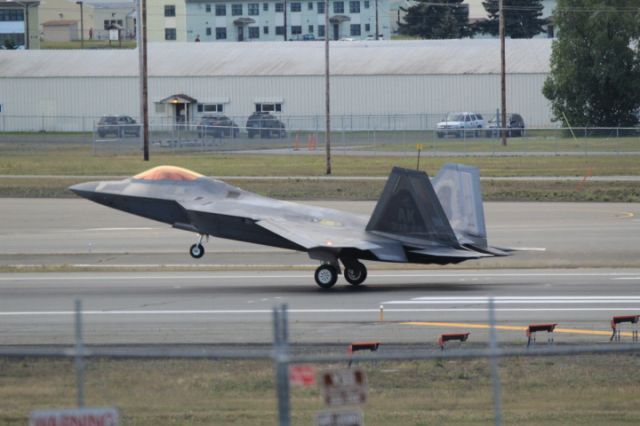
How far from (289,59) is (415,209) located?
7013cm

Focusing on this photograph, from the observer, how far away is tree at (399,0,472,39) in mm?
135375

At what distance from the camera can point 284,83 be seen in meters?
88.9

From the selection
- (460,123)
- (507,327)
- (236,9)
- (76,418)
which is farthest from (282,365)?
(236,9)

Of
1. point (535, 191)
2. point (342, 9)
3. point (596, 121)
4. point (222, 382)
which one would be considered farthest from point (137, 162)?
point (342, 9)

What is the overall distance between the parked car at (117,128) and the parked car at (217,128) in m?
4.98

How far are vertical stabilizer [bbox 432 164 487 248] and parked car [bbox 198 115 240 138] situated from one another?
48764mm

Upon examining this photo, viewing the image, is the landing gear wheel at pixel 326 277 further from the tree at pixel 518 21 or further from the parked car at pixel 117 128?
the tree at pixel 518 21

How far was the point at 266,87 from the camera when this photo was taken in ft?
293

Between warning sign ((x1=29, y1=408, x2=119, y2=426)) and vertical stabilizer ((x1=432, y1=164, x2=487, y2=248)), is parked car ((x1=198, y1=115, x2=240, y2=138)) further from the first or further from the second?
warning sign ((x1=29, y1=408, x2=119, y2=426))

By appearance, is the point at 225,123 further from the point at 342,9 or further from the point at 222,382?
the point at 222,382

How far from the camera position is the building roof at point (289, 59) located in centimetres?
8756

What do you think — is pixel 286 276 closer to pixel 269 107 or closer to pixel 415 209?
pixel 415 209

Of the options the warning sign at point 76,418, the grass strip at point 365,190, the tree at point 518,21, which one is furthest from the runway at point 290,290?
the tree at point 518,21

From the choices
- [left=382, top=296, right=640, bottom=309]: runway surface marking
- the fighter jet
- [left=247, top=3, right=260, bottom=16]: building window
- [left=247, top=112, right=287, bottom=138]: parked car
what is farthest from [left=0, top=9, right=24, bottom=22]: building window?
[left=382, top=296, right=640, bottom=309]: runway surface marking
